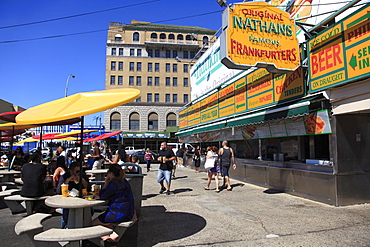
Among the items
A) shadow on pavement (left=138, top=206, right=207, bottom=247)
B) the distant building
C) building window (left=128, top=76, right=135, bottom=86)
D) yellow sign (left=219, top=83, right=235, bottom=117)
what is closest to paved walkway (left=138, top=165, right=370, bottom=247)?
shadow on pavement (left=138, top=206, right=207, bottom=247)

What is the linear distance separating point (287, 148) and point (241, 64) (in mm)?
5200

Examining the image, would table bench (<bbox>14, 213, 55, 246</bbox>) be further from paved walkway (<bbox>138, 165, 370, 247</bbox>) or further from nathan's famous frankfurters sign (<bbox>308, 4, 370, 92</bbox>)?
nathan's famous frankfurters sign (<bbox>308, 4, 370, 92</bbox>)

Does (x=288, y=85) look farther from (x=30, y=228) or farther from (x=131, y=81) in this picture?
(x=131, y=81)

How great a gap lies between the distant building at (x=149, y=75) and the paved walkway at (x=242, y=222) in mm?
41548

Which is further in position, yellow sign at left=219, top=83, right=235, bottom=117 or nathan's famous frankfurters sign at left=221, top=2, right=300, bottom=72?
yellow sign at left=219, top=83, right=235, bottom=117

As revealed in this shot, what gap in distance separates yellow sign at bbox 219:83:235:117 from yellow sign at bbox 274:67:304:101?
3502 mm

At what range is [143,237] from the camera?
495cm

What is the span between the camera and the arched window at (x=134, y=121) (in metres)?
50.3

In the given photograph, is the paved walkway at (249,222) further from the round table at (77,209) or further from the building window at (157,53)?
the building window at (157,53)

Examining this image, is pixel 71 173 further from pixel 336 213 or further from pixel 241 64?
pixel 336 213

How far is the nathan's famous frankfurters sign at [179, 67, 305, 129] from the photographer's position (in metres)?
8.65

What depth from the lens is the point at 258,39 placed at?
7.16 metres

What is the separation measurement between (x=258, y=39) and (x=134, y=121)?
4480 cm

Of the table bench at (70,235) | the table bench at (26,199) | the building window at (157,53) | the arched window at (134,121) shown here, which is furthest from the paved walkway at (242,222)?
the building window at (157,53)
